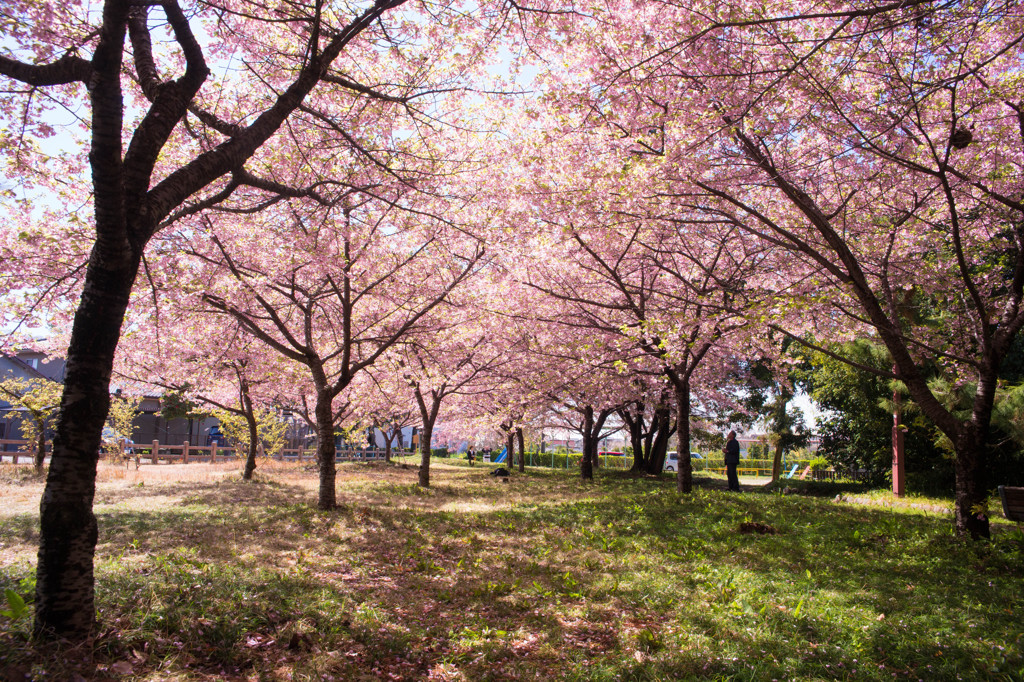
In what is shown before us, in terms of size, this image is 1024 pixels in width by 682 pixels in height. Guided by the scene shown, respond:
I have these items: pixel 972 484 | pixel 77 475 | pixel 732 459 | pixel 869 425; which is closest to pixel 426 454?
pixel 732 459

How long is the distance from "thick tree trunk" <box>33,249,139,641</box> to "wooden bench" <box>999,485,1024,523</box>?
36.4 ft

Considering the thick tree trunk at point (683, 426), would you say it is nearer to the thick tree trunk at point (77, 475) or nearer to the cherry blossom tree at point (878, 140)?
the cherry blossom tree at point (878, 140)

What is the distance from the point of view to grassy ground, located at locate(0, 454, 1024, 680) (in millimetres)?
3580

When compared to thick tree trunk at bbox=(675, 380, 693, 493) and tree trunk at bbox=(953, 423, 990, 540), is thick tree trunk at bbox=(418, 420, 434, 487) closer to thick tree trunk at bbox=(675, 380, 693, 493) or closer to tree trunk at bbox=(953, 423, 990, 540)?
thick tree trunk at bbox=(675, 380, 693, 493)

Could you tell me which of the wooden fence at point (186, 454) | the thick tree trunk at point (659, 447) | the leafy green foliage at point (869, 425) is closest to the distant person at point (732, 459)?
the leafy green foliage at point (869, 425)

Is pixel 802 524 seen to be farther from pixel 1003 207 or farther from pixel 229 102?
pixel 229 102

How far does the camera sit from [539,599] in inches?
211

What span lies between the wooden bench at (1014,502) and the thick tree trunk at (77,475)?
36.4 ft

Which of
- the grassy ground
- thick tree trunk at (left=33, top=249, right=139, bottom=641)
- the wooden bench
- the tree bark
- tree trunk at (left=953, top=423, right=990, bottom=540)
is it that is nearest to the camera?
thick tree trunk at (left=33, top=249, right=139, bottom=641)

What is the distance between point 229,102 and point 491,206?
4254 millimetres

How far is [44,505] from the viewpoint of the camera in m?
3.35

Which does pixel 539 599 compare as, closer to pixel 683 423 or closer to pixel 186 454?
pixel 683 423

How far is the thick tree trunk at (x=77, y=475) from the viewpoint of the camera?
3.30 metres

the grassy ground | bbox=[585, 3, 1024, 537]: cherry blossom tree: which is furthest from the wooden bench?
bbox=[585, 3, 1024, 537]: cherry blossom tree
